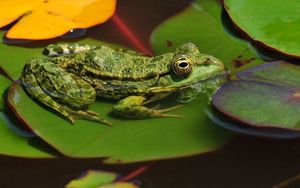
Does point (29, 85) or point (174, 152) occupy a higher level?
point (29, 85)

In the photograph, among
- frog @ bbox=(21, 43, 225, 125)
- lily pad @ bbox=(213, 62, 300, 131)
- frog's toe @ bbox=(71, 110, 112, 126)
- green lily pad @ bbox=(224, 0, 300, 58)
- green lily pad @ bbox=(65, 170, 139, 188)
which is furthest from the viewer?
green lily pad @ bbox=(224, 0, 300, 58)

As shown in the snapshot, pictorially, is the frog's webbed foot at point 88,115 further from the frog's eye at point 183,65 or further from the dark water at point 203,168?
the frog's eye at point 183,65

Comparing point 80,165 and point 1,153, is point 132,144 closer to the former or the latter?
point 80,165

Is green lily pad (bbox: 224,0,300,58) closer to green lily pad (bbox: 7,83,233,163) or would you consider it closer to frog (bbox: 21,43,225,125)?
frog (bbox: 21,43,225,125)

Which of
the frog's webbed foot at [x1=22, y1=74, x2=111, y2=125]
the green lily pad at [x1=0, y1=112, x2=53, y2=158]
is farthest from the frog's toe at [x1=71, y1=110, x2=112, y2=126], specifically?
the green lily pad at [x1=0, y1=112, x2=53, y2=158]

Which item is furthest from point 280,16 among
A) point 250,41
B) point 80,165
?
point 80,165

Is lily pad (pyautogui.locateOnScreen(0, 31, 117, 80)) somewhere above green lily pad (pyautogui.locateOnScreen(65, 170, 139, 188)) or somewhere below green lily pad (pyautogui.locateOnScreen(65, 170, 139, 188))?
above
